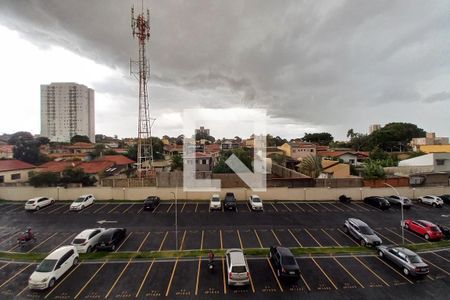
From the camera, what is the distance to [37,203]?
29.8 m

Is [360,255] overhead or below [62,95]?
below

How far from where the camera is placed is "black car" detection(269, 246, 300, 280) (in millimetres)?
14727

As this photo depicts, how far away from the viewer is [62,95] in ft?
504

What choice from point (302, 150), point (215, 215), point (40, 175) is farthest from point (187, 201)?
point (302, 150)

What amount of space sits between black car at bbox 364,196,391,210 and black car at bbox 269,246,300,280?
21.1 m

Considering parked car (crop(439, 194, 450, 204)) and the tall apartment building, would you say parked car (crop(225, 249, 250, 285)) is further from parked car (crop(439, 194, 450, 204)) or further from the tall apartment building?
the tall apartment building

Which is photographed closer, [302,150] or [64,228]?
[64,228]

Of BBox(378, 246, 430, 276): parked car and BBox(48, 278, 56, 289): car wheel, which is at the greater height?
BBox(378, 246, 430, 276): parked car

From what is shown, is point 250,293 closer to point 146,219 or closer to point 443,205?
point 146,219

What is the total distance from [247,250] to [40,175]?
3130 centimetres

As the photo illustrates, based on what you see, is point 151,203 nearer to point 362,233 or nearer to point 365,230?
point 362,233

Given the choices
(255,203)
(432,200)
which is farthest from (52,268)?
(432,200)

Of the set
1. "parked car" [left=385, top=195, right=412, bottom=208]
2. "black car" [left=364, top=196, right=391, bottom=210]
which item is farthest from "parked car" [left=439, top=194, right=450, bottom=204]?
"black car" [left=364, top=196, right=391, bottom=210]

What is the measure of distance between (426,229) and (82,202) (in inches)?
1431
